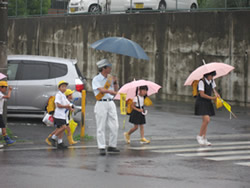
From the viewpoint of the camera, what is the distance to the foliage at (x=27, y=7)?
34.6 metres

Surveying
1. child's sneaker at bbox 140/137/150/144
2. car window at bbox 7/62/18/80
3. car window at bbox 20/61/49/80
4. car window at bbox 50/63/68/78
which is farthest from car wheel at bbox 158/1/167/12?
child's sneaker at bbox 140/137/150/144

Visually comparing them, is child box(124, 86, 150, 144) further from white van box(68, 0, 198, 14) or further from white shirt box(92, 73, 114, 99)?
white van box(68, 0, 198, 14)

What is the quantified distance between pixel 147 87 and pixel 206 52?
10850 millimetres

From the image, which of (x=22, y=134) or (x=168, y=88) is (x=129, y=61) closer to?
(x=168, y=88)

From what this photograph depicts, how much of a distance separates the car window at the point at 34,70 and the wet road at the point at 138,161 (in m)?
1.22

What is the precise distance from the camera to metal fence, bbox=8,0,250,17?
2450 cm

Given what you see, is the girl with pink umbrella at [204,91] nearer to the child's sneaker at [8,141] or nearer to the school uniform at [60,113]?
the school uniform at [60,113]

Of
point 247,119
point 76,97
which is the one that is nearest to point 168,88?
point 247,119

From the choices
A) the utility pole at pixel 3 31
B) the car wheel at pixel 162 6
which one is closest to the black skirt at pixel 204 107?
the utility pole at pixel 3 31

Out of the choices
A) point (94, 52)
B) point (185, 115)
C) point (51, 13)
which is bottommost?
point (185, 115)

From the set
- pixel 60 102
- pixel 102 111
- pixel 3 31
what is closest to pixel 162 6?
pixel 3 31

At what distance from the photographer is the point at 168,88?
25.5 meters

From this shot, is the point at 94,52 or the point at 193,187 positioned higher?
the point at 94,52

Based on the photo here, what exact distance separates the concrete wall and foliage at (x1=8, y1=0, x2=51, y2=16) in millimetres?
2393
